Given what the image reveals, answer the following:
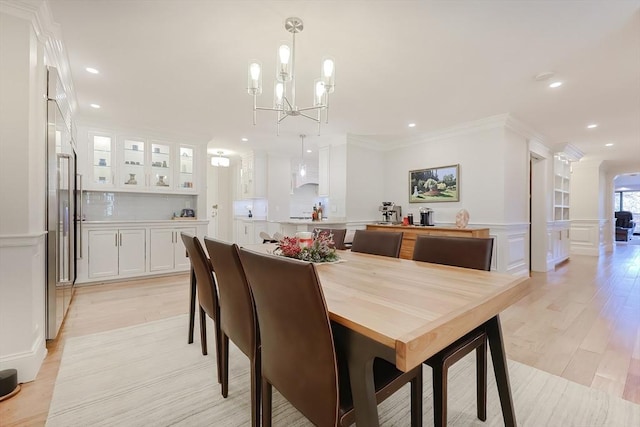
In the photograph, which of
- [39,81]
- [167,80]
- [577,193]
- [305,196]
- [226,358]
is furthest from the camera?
[305,196]

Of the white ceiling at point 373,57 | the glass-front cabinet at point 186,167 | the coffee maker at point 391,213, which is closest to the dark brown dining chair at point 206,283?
the white ceiling at point 373,57

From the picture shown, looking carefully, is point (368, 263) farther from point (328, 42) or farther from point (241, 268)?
point (328, 42)

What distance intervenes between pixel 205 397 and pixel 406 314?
4.66ft

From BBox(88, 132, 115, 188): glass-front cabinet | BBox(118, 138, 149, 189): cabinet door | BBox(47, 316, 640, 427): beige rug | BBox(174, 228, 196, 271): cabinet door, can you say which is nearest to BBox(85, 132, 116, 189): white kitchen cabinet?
BBox(88, 132, 115, 188): glass-front cabinet

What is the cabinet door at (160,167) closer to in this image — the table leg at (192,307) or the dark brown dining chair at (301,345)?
the table leg at (192,307)

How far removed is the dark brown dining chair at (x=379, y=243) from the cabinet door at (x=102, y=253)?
12.1ft

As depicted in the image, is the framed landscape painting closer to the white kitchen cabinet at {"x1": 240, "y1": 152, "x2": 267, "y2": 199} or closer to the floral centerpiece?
the white kitchen cabinet at {"x1": 240, "y1": 152, "x2": 267, "y2": 199}

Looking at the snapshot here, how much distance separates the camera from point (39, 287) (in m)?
1.97

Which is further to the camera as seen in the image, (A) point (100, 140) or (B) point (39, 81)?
(A) point (100, 140)

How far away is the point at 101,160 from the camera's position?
14.3 feet

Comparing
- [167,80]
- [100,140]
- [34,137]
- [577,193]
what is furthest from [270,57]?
[577,193]

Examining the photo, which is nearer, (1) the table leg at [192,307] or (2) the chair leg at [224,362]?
(2) the chair leg at [224,362]

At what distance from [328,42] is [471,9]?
1020 millimetres

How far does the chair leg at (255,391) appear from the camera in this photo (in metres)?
1.29
